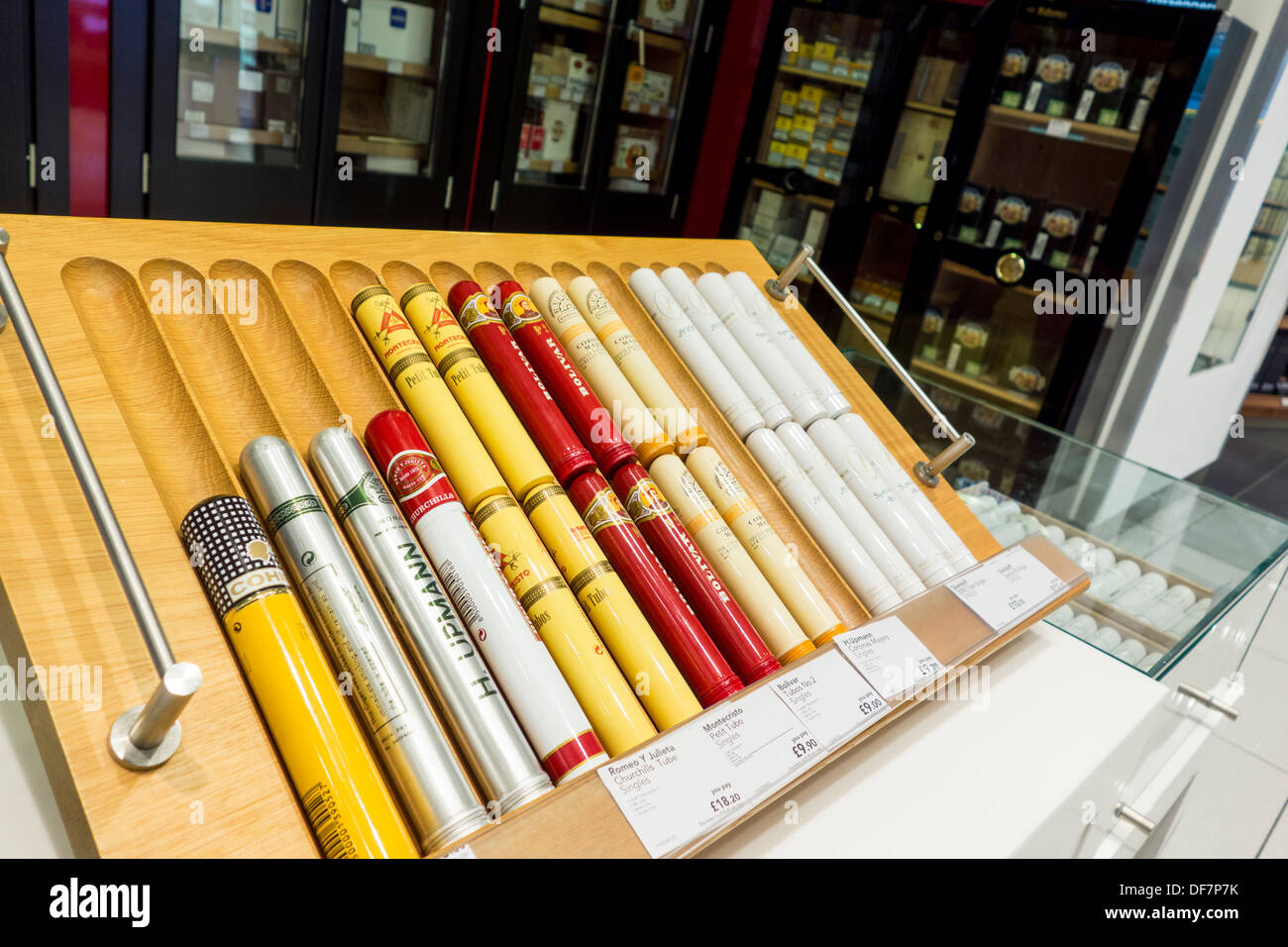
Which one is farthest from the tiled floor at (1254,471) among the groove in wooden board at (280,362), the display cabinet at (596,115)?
the groove in wooden board at (280,362)

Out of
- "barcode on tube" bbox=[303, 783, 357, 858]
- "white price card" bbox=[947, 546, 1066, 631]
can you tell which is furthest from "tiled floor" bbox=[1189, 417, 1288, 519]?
"barcode on tube" bbox=[303, 783, 357, 858]

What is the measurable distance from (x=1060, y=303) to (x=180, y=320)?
358 cm

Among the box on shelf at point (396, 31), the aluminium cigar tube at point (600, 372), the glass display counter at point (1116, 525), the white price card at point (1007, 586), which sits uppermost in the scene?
the box on shelf at point (396, 31)

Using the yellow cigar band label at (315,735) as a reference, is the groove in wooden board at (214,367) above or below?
above

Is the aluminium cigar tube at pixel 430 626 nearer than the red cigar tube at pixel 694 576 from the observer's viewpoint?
Yes

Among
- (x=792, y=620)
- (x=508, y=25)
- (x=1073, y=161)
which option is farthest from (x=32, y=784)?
(x=1073, y=161)

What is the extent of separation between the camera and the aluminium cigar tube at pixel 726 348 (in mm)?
1221

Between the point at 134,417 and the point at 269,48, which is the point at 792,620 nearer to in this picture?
the point at 134,417

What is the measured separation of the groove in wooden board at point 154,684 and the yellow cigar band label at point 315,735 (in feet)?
0.06

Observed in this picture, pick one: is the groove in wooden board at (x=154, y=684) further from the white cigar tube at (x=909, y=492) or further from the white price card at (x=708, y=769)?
the white cigar tube at (x=909, y=492)

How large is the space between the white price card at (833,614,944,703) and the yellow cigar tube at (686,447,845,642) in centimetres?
7

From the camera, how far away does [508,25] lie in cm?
371

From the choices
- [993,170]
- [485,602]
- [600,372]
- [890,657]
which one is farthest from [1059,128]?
[485,602]

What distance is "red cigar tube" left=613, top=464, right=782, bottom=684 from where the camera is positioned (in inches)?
37.0
